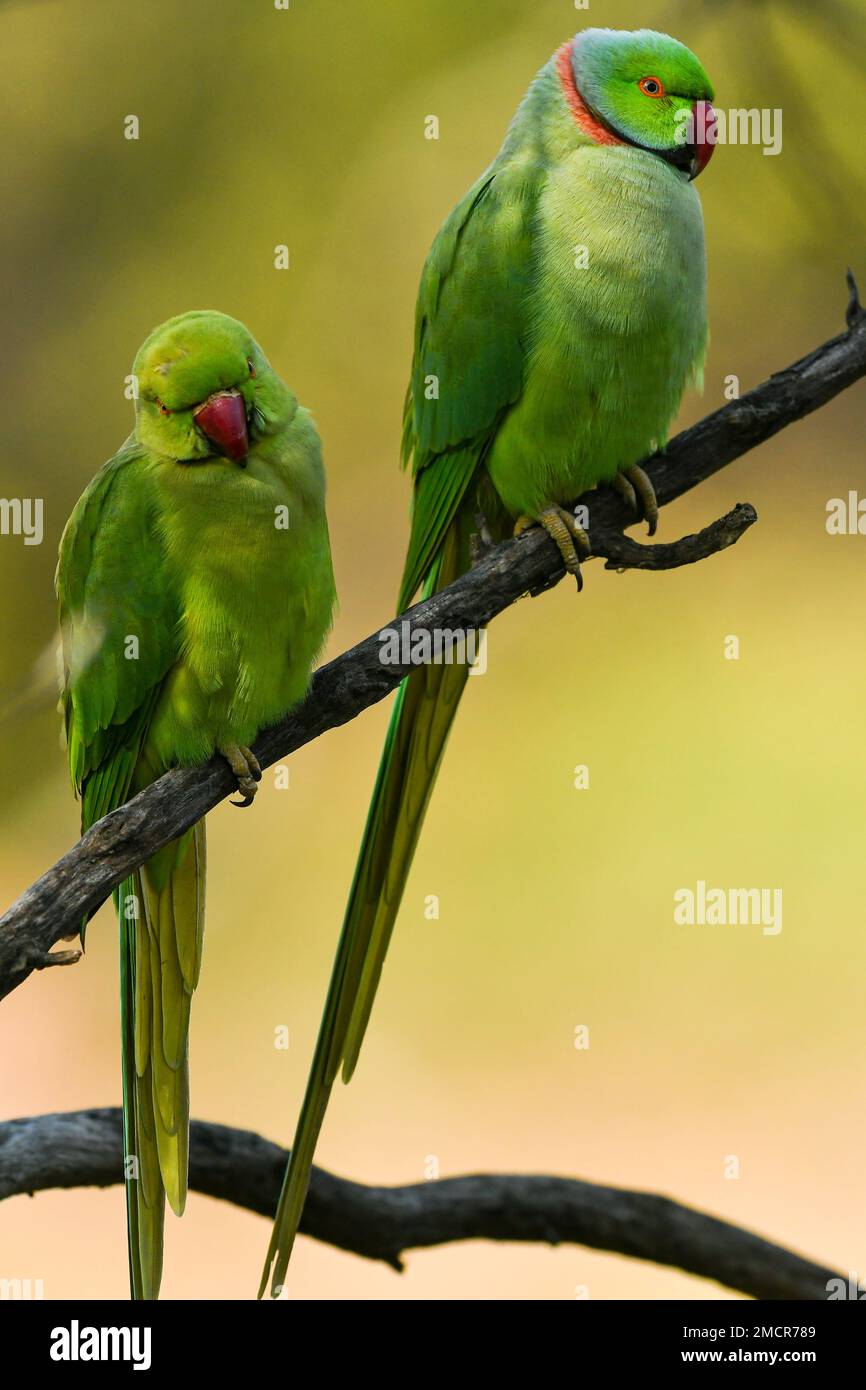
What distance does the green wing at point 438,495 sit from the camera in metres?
1.58

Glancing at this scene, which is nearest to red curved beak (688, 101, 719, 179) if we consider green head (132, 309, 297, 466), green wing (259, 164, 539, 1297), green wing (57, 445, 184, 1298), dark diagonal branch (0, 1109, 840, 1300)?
green wing (259, 164, 539, 1297)

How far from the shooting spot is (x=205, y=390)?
1344 mm

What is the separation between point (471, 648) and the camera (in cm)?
153

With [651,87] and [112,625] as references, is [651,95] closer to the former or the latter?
[651,87]

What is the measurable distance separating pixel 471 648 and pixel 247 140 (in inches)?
41.7

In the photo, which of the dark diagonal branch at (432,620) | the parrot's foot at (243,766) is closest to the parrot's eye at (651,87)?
the dark diagonal branch at (432,620)

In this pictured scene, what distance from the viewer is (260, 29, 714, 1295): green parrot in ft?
5.06

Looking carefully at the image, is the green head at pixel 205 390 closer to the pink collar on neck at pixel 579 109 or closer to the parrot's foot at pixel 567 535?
the parrot's foot at pixel 567 535

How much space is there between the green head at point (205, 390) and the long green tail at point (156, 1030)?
45 centimetres

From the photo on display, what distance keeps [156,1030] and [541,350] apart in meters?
0.92

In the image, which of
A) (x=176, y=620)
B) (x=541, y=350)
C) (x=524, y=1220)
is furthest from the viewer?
(x=524, y=1220)

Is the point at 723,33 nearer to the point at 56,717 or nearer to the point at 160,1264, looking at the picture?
the point at 56,717

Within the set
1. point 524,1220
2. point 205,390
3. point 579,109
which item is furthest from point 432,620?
point 524,1220
